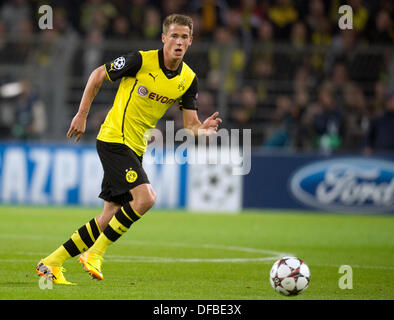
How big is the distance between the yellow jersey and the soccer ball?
1.88 meters

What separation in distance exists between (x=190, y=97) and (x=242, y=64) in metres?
11.7

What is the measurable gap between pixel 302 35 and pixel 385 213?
529 centimetres

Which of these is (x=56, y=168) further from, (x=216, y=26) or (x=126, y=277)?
(x=126, y=277)

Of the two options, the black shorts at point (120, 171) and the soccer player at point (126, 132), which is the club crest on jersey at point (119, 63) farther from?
the black shorts at point (120, 171)

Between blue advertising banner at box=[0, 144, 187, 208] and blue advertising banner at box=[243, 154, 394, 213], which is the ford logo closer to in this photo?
blue advertising banner at box=[243, 154, 394, 213]

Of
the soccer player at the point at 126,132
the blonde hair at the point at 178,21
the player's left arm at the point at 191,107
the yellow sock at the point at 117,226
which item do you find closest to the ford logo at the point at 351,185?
the player's left arm at the point at 191,107

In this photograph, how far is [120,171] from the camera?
24.6 feet

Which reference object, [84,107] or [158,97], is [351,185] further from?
[84,107]

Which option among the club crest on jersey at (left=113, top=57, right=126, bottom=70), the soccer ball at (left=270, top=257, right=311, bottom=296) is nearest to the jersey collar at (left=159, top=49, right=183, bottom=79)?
the club crest on jersey at (left=113, top=57, right=126, bottom=70)

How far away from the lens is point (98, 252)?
24.4 feet

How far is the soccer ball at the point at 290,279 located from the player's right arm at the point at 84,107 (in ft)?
6.97

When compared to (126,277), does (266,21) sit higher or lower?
higher

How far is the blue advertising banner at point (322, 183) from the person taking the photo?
669 inches
